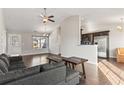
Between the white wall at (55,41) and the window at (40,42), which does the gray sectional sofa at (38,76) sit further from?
the window at (40,42)

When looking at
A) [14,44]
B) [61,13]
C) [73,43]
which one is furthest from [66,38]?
[14,44]

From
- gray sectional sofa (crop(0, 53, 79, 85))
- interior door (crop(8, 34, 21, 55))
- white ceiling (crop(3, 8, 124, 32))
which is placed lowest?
gray sectional sofa (crop(0, 53, 79, 85))

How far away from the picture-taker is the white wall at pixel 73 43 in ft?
22.5

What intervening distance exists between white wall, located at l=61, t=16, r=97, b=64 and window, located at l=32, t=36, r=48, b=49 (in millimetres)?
3373

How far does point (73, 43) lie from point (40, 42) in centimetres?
458

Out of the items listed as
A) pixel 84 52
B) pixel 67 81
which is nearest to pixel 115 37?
pixel 84 52

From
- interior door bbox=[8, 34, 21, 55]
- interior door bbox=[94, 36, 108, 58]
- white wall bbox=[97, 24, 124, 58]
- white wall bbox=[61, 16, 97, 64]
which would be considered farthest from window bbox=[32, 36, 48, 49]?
white wall bbox=[97, 24, 124, 58]

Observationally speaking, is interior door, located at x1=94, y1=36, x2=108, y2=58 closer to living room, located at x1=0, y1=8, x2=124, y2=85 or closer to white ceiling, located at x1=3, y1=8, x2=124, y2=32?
living room, located at x1=0, y1=8, x2=124, y2=85

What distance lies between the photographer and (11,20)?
7230 millimetres

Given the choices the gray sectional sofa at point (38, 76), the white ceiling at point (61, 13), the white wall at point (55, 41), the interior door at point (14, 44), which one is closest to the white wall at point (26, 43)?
the interior door at point (14, 44)

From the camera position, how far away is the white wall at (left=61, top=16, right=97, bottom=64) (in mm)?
6855
